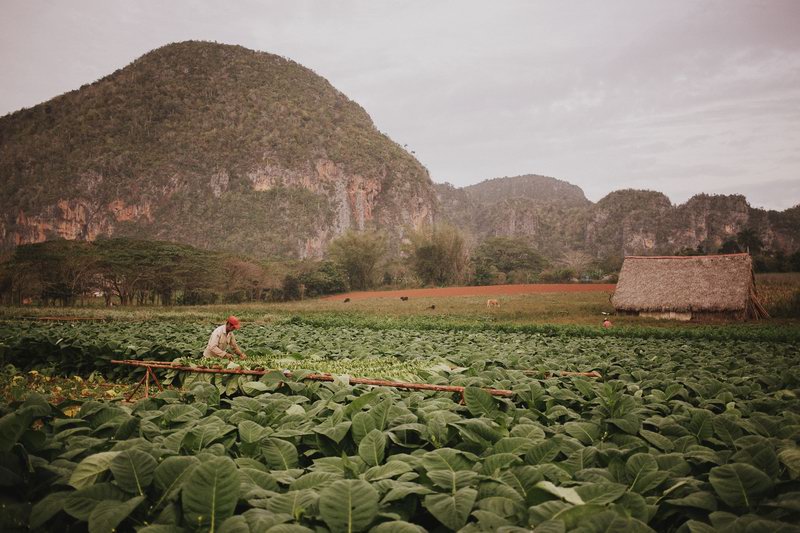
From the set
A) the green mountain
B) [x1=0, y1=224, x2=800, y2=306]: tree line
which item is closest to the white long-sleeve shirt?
[x1=0, y1=224, x2=800, y2=306]: tree line

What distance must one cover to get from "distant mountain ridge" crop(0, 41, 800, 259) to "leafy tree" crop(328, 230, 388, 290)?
48708 mm

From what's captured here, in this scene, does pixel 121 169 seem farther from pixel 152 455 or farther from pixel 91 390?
pixel 152 455

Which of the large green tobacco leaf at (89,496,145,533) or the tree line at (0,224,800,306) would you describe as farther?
the tree line at (0,224,800,306)

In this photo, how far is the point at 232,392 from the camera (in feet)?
17.1

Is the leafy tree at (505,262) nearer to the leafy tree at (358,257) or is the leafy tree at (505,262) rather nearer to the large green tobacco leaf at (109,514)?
the leafy tree at (358,257)

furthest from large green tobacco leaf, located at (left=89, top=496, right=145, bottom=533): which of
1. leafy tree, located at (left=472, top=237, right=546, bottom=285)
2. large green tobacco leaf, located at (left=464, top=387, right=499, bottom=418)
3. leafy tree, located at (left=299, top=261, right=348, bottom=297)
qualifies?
leafy tree, located at (left=472, top=237, right=546, bottom=285)

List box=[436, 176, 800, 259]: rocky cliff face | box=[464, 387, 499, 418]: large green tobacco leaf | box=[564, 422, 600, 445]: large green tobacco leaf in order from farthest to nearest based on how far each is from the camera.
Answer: box=[436, 176, 800, 259]: rocky cliff face < box=[464, 387, 499, 418]: large green tobacco leaf < box=[564, 422, 600, 445]: large green tobacco leaf

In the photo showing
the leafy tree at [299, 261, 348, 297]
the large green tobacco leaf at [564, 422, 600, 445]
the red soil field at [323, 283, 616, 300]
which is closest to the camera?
the large green tobacco leaf at [564, 422, 600, 445]

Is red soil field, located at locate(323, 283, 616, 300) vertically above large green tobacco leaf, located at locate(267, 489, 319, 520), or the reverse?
large green tobacco leaf, located at locate(267, 489, 319, 520)

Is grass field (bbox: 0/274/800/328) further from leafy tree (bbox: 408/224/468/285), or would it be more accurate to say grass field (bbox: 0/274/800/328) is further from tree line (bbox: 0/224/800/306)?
leafy tree (bbox: 408/224/468/285)

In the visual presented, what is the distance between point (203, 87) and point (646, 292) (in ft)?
525

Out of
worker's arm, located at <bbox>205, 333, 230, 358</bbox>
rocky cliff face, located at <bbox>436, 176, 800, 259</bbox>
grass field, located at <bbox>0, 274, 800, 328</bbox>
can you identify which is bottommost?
grass field, located at <bbox>0, 274, 800, 328</bbox>

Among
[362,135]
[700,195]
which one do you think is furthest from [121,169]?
[700,195]

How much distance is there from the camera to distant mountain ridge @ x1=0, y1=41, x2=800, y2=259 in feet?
411
